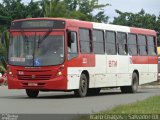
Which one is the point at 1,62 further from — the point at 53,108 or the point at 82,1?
the point at 53,108

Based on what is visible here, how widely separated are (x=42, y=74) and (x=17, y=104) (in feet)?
11.4

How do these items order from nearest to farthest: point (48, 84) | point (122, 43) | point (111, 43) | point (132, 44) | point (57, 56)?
1. point (48, 84)
2. point (57, 56)
3. point (111, 43)
4. point (122, 43)
5. point (132, 44)

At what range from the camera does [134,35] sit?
31750mm

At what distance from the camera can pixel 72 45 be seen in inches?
991

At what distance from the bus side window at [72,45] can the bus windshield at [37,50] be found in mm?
321

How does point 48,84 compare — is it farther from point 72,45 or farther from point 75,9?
point 75,9

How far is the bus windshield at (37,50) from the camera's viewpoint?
2461cm

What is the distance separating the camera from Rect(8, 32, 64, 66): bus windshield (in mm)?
24609

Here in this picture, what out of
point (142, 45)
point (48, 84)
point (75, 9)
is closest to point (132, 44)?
point (142, 45)

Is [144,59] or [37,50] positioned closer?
[37,50]

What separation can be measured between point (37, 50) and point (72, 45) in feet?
4.39

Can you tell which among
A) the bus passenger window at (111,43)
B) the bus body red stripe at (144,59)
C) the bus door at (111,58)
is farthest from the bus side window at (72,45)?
the bus body red stripe at (144,59)

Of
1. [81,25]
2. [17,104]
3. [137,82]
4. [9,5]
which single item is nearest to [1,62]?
[9,5]

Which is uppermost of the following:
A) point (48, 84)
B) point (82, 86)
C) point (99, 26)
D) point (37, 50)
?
point (99, 26)
